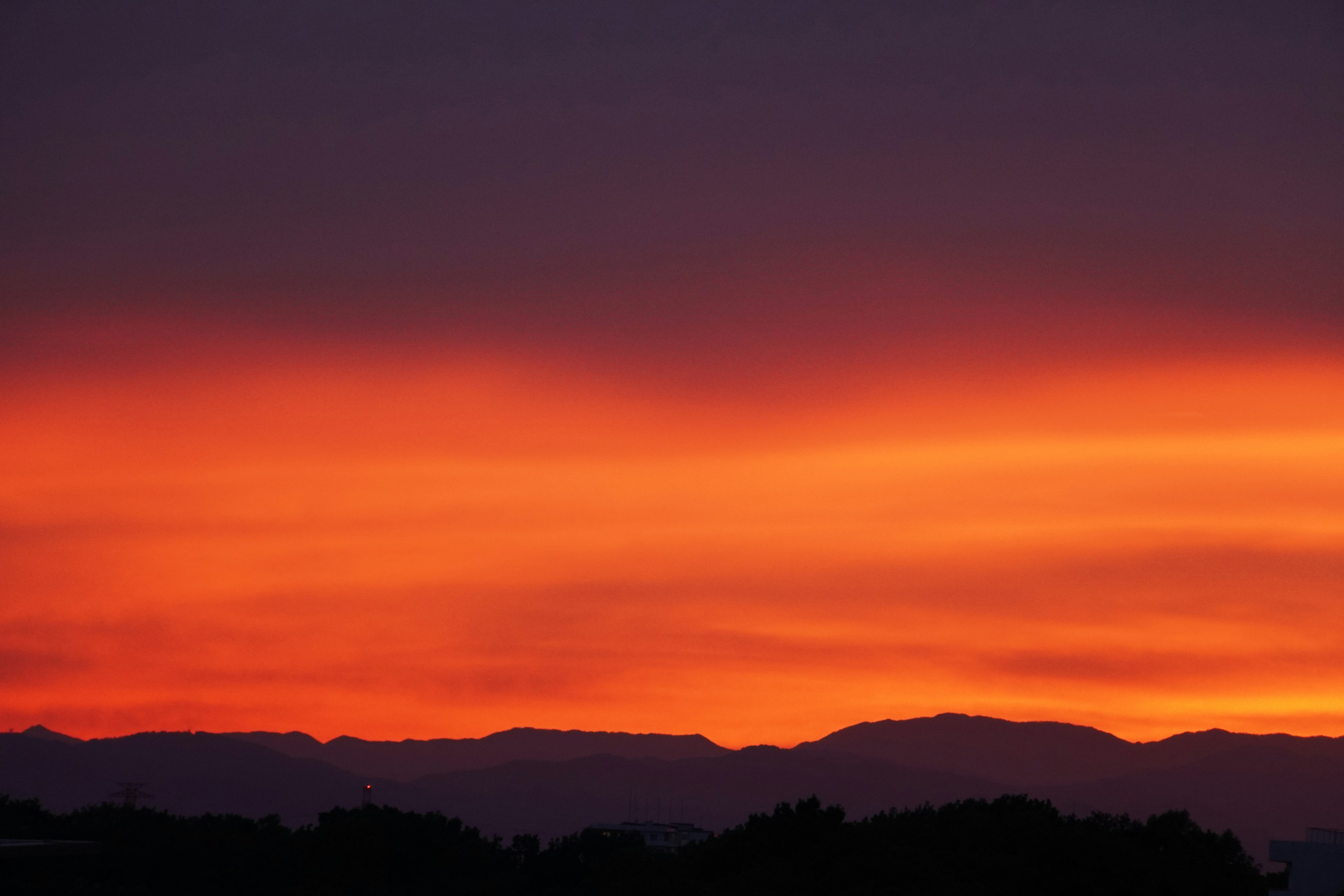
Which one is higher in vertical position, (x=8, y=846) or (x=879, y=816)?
(x=879, y=816)

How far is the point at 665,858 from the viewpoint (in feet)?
294

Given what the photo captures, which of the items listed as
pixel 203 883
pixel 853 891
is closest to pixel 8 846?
pixel 853 891

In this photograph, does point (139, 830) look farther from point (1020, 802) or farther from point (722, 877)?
point (1020, 802)

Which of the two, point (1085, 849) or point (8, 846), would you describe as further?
point (1085, 849)

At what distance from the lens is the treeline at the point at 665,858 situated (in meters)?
61.5

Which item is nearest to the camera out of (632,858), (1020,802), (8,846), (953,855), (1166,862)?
(8,846)

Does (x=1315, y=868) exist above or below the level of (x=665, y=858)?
below

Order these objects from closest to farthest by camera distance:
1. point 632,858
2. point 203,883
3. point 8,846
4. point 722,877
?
point 8,846 < point 722,877 < point 632,858 < point 203,883

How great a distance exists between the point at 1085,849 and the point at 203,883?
6021 centimetres

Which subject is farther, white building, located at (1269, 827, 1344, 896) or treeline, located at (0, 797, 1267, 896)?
white building, located at (1269, 827, 1344, 896)

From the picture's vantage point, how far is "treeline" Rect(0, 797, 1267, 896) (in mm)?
61500

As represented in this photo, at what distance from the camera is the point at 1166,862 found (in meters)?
60.1

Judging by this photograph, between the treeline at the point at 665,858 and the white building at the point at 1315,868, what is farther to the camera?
the white building at the point at 1315,868

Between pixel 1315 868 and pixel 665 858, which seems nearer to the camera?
pixel 1315 868
